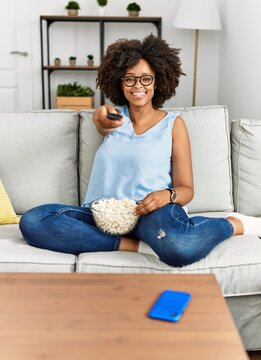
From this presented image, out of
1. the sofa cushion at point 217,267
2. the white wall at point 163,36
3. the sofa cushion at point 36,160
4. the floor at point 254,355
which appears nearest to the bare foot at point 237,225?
the sofa cushion at point 217,267

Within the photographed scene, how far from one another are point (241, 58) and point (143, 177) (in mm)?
2043

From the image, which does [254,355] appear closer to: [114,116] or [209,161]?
[209,161]

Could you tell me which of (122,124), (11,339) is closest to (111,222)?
(122,124)

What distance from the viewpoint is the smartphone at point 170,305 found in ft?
4.19

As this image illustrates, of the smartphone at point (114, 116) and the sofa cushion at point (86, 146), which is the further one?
the sofa cushion at point (86, 146)

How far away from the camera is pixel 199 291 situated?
141 centimetres

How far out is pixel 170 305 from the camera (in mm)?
1317

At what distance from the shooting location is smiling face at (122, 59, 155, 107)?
6.76ft

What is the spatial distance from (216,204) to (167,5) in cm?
265

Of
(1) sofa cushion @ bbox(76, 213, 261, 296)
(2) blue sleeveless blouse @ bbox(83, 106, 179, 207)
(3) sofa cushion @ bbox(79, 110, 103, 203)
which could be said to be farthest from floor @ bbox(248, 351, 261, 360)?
(3) sofa cushion @ bbox(79, 110, 103, 203)

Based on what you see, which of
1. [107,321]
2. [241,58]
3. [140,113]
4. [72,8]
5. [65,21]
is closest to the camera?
[107,321]

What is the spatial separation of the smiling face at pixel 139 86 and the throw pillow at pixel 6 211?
609 millimetres

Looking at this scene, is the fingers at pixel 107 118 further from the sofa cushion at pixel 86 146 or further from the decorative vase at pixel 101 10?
the decorative vase at pixel 101 10

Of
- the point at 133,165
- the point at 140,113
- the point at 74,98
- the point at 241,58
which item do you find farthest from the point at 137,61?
the point at 74,98
